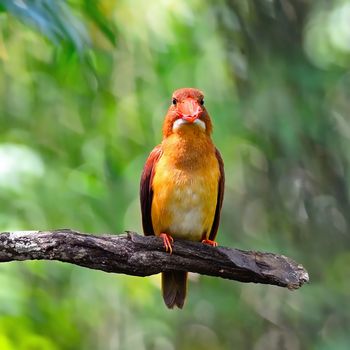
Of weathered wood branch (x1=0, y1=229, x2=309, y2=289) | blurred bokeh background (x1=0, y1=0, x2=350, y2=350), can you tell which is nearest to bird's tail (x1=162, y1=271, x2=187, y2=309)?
weathered wood branch (x1=0, y1=229, x2=309, y2=289)

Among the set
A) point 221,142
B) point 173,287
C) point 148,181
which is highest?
point 221,142

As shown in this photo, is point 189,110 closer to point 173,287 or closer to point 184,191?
point 184,191

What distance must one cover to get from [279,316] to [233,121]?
65.6 inches

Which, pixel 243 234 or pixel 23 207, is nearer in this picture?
pixel 23 207

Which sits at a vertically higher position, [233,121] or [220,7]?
[220,7]

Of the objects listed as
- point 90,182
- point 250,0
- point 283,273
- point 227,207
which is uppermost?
point 250,0

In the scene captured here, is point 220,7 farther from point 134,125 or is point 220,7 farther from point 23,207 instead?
point 23,207

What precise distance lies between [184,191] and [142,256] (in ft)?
2.68

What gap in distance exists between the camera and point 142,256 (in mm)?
3859

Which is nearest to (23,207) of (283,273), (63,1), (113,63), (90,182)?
(90,182)

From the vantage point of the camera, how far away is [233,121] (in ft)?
22.4

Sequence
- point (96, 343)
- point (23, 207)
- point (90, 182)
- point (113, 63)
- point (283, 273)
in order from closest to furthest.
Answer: point (283, 273), point (23, 207), point (90, 182), point (113, 63), point (96, 343)

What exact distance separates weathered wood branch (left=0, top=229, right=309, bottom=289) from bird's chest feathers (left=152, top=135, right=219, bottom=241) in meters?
0.42

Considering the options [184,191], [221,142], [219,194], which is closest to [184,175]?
[184,191]
